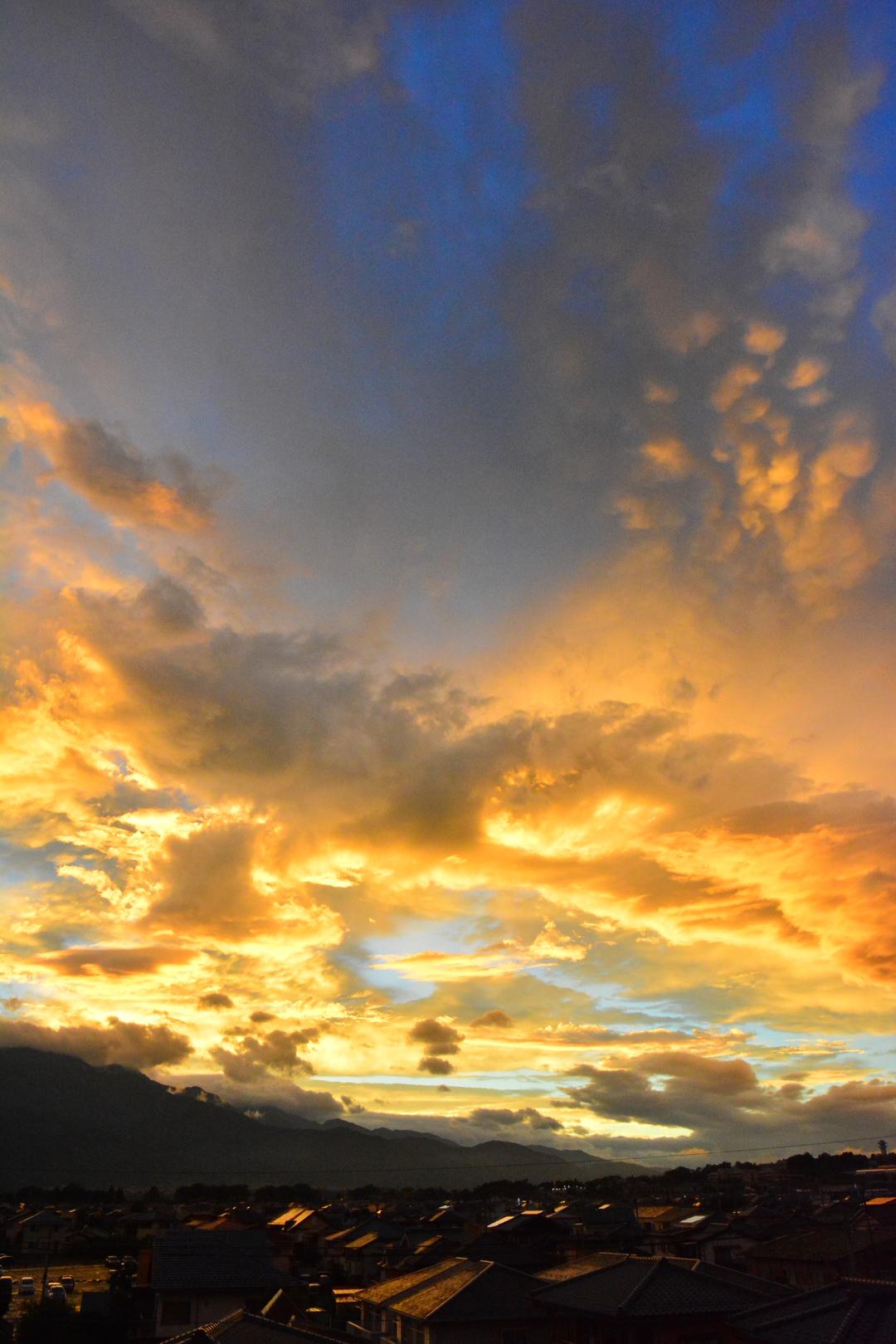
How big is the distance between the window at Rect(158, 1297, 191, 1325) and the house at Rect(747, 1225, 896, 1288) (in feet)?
128

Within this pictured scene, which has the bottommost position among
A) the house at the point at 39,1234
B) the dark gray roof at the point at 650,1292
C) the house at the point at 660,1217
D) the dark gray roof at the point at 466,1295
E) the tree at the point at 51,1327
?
the house at the point at 39,1234

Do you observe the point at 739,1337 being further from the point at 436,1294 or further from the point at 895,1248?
the point at 895,1248

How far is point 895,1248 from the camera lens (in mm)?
60750

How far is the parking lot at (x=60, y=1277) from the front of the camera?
2736 inches

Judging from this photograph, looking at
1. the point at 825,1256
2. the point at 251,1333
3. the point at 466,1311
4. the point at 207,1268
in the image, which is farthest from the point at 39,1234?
the point at 251,1333

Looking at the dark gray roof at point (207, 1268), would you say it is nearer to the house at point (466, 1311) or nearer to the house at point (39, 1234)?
the house at point (466, 1311)

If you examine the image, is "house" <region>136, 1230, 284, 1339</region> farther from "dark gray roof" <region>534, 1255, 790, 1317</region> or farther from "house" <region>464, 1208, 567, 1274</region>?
"house" <region>464, 1208, 567, 1274</region>

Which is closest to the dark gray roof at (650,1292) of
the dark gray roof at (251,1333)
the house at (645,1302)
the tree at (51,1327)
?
the house at (645,1302)

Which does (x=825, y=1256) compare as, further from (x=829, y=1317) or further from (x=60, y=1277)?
(x=60, y=1277)

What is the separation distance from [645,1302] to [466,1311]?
869 cm

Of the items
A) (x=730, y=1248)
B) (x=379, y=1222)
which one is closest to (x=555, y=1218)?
(x=379, y=1222)

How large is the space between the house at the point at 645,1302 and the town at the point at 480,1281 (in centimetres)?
8

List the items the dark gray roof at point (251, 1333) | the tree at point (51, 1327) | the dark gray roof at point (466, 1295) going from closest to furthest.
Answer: the dark gray roof at point (251, 1333) → the dark gray roof at point (466, 1295) → the tree at point (51, 1327)

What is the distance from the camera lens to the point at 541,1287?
42.4 metres
